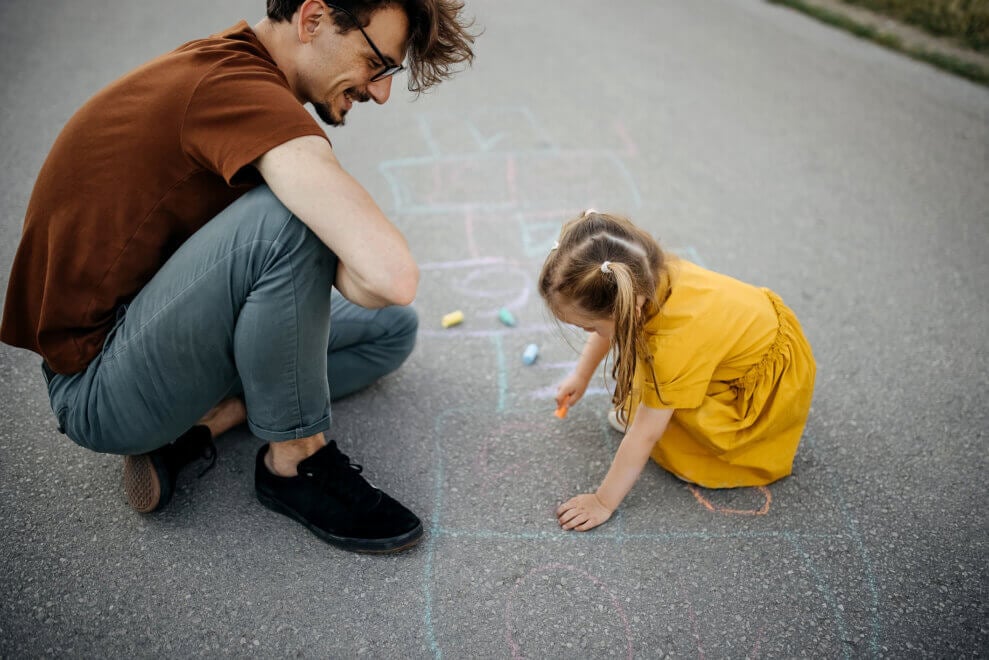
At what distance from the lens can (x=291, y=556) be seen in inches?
68.9

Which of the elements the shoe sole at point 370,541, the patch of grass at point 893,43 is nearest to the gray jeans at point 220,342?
the shoe sole at point 370,541

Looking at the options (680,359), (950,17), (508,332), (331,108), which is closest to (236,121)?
(331,108)

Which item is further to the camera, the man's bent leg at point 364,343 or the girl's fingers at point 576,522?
the man's bent leg at point 364,343

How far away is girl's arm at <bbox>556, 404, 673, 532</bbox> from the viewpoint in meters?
1.75

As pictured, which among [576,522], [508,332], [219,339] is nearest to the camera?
[219,339]

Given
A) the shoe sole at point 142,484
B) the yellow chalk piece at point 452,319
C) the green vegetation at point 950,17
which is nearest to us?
the shoe sole at point 142,484

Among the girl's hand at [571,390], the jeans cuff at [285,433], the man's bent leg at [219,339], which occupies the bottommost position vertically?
the girl's hand at [571,390]

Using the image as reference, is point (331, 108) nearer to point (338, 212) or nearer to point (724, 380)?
point (338, 212)

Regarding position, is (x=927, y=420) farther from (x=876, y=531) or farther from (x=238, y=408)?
(x=238, y=408)

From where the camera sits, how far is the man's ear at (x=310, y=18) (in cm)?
154

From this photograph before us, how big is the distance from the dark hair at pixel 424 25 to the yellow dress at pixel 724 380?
0.80 metres

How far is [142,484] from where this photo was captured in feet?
5.84

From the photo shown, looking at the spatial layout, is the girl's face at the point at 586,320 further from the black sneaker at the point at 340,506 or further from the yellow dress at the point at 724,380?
the black sneaker at the point at 340,506

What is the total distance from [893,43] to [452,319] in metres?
4.95
